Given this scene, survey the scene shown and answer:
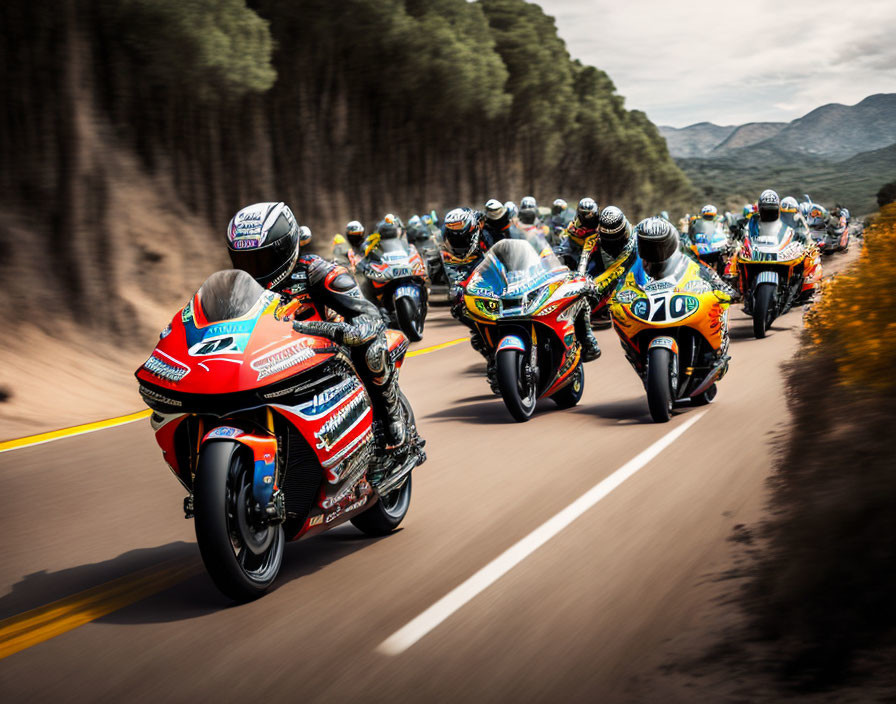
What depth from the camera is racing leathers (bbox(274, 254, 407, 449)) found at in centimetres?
596

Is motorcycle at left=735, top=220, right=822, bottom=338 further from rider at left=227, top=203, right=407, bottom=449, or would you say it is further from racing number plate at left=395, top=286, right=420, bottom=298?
rider at left=227, top=203, right=407, bottom=449

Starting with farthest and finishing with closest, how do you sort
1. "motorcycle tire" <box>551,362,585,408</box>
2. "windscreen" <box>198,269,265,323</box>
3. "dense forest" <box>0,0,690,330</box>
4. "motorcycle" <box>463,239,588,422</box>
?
1. "dense forest" <box>0,0,690,330</box>
2. "motorcycle tire" <box>551,362,585,408</box>
3. "motorcycle" <box>463,239,588,422</box>
4. "windscreen" <box>198,269,265,323</box>

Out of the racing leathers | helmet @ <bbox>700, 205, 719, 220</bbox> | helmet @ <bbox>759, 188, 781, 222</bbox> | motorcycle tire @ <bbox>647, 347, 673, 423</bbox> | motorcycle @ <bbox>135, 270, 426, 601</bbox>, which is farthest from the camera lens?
helmet @ <bbox>700, 205, 719, 220</bbox>

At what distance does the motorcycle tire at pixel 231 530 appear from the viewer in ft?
16.1

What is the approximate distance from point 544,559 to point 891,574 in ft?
7.55

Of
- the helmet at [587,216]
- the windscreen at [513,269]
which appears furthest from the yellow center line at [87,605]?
the helmet at [587,216]

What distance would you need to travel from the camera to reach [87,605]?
18.4 ft

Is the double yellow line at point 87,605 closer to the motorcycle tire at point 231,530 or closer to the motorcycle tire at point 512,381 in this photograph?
the motorcycle tire at point 231,530

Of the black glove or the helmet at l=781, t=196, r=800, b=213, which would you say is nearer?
the black glove

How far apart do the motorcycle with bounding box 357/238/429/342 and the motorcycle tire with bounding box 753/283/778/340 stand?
5.39 metres

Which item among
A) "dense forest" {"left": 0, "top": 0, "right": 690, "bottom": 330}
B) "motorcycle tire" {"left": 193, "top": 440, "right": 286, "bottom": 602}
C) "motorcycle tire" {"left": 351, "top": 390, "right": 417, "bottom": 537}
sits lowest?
"motorcycle tire" {"left": 351, "top": 390, "right": 417, "bottom": 537}

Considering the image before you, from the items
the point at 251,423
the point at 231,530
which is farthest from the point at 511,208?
the point at 231,530

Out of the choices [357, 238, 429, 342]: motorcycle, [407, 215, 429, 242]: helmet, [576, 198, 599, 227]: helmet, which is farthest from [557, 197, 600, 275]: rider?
[407, 215, 429, 242]: helmet

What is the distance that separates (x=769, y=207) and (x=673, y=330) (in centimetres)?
845
